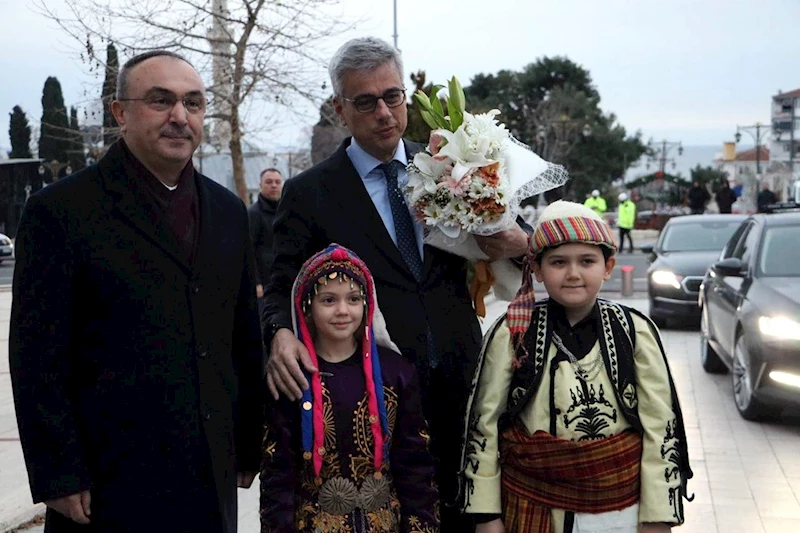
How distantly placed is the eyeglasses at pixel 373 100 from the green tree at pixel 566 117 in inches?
1791

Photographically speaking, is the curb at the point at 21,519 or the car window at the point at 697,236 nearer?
the curb at the point at 21,519

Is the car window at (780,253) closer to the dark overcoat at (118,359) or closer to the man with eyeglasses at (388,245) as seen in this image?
the man with eyeglasses at (388,245)

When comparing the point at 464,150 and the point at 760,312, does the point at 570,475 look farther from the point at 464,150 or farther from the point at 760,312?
the point at 760,312

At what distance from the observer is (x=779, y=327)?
7.39m

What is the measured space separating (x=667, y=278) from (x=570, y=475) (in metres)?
10.3

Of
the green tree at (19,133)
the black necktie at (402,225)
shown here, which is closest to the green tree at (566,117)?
the green tree at (19,133)

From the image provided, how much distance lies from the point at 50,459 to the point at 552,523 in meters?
1.57

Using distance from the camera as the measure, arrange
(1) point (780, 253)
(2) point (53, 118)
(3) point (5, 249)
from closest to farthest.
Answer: (1) point (780, 253)
(2) point (53, 118)
(3) point (5, 249)

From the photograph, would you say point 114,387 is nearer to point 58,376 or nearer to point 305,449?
point 58,376

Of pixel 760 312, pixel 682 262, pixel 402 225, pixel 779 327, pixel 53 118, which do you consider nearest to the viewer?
pixel 402 225

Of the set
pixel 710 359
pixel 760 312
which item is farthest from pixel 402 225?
pixel 710 359

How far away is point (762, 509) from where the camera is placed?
19.3 feet

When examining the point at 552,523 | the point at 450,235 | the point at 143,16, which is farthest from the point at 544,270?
the point at 143,16

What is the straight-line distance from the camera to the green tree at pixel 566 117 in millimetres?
50375
